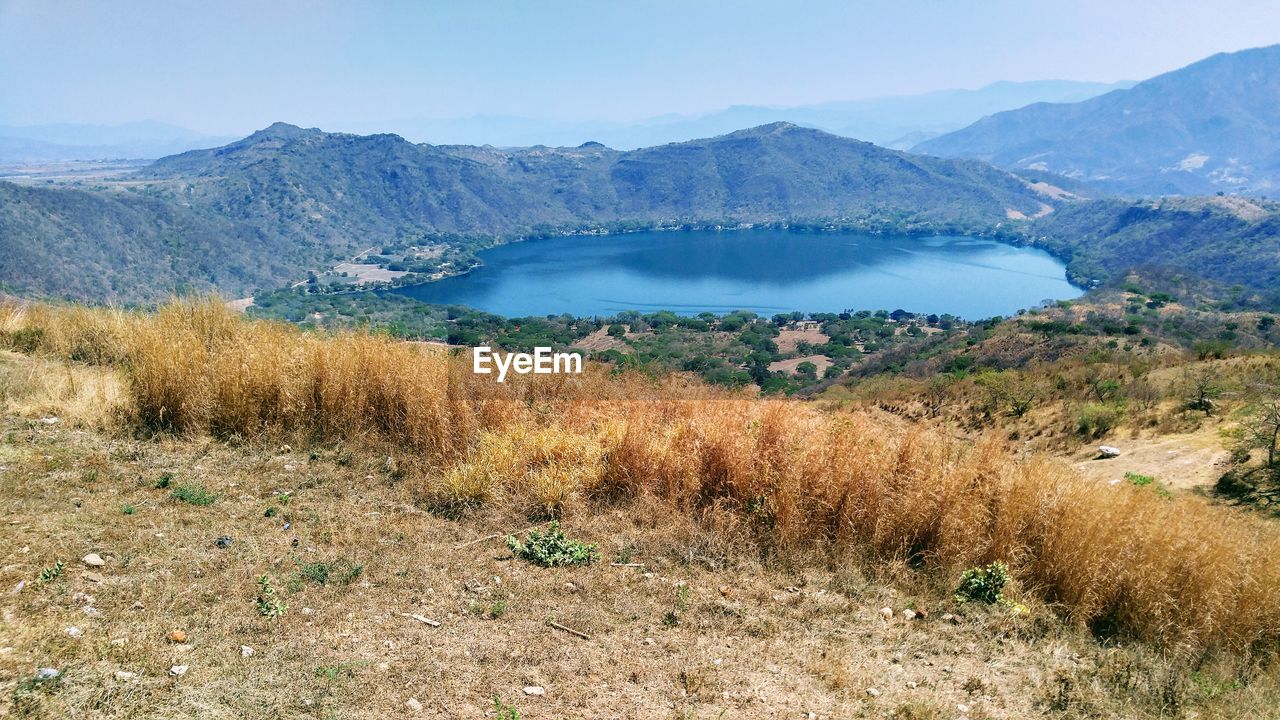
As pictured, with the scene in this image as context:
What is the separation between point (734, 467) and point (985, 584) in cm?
182

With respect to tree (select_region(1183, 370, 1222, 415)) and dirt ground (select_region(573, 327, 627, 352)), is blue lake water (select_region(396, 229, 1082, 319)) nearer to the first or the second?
dirt ground (select_region(573, 327, 627, 352))

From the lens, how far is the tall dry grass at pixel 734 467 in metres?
3.86

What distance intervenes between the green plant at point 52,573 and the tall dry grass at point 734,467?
2115mm

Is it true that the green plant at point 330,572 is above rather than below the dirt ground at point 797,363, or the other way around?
above

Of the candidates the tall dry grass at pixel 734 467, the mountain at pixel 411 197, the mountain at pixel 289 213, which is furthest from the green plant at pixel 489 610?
the mountain at pixel 411 197

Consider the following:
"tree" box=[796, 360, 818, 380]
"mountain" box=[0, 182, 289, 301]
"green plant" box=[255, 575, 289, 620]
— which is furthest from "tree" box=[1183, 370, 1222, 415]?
"mountain" box=[0, 182, 289, 301]

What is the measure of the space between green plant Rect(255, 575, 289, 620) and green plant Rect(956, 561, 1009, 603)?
159 inches

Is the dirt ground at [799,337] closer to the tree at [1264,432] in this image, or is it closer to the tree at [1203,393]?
the tree at [1203,393]

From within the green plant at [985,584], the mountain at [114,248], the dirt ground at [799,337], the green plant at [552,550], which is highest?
the mountain at [114,248]

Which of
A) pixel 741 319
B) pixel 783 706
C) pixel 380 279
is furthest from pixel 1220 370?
pixel 380 279

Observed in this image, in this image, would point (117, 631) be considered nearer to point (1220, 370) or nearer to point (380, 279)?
point (1220, 370)

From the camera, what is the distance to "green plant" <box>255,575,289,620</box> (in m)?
3.30

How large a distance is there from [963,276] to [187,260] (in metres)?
136

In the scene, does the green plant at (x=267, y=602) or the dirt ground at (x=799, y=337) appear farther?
the dirt ground at (x=799, y=337)
